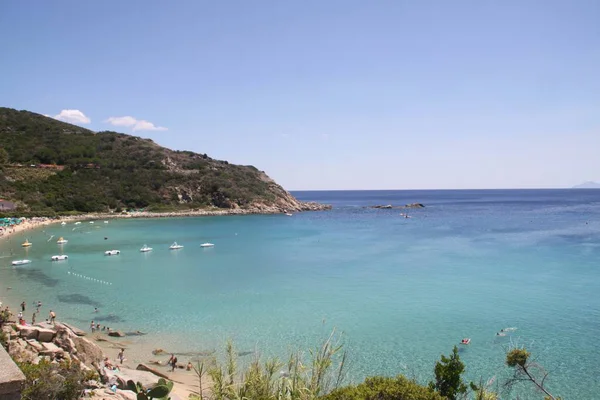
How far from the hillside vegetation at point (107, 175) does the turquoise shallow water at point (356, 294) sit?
1215 inches

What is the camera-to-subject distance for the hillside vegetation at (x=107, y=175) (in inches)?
3452

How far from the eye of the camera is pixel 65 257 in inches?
1725

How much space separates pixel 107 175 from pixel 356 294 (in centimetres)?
8799

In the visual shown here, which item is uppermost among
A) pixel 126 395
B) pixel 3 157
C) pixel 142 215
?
pixel 3 157

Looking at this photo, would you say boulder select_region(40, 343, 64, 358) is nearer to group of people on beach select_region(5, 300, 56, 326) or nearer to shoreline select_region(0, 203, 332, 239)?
group of people on beach select_region(5, 300, 56, 326)

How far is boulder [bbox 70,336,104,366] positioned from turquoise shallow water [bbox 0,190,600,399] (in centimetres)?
213

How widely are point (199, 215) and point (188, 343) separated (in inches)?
3179

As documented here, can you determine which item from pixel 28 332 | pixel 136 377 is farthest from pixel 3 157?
pixel 136 377

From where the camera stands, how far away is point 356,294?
98.8 feet

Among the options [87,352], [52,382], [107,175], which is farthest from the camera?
[107,175]

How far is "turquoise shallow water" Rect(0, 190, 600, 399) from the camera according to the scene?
20000mm

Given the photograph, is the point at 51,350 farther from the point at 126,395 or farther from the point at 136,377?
the point at 126,395

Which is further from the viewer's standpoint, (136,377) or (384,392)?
(136,377)

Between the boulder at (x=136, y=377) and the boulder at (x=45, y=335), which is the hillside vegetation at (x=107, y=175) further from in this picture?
the boulder at (x=136, y=377)
